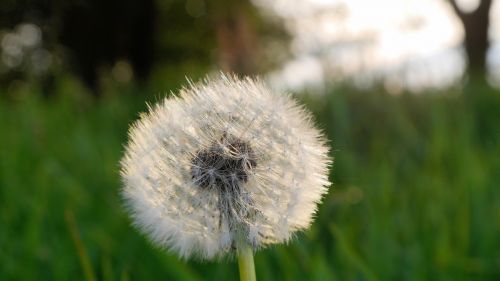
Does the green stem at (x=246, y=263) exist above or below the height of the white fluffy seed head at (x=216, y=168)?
below

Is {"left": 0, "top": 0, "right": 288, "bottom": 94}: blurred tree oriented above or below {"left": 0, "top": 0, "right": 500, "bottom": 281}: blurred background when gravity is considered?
above

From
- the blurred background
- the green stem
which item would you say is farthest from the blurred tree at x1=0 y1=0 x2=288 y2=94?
the green stem

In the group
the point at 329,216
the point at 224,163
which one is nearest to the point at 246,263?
the point at 224,163

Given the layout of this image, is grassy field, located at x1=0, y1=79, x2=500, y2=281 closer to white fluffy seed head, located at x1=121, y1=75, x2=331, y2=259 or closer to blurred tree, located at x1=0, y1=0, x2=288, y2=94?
white fluffy seed head, located at x1=121, y1=75, x2=331, y2=259

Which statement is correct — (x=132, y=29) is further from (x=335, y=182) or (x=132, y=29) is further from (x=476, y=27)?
(x=335, y=182)

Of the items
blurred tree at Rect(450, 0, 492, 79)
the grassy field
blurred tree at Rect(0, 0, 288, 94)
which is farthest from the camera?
blurred tree at Rect(0, 0, 288, 94)

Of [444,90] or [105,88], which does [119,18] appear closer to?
[105,88]

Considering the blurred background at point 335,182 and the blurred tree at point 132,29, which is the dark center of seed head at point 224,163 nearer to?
the blurred background at point 335,182

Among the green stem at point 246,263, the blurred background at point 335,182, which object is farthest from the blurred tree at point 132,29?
the green stem at point 246,263
